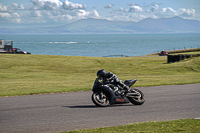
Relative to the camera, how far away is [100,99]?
10.8 metres

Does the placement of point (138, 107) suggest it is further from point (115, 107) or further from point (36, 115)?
point (36, 115)

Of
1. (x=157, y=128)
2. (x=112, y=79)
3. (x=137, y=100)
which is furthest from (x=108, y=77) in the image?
(x=157, y=128)

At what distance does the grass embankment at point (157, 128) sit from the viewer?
685 centimetres

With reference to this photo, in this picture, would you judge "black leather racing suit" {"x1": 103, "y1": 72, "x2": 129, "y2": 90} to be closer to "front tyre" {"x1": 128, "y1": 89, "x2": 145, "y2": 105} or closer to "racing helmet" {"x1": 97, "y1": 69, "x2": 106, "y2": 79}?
"racing helmet" {"x1": 97, "y1": 69, "x2": 106, "y2": 79}

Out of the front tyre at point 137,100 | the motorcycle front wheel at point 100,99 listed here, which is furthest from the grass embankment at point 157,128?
the front tyre at point 137,100

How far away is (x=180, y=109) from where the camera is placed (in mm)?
10180

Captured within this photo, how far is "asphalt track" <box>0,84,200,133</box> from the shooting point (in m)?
7.92

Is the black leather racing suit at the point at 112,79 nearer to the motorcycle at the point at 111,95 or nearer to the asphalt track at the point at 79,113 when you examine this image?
the motorcycle at the point at 111,95

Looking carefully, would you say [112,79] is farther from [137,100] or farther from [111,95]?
[137,100]

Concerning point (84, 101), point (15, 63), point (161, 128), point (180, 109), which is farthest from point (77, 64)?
point (161, 128)

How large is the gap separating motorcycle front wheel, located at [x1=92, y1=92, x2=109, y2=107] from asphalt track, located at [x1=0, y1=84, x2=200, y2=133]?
0.22m

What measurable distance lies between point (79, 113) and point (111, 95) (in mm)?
1737

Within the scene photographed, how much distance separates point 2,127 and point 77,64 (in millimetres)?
29947

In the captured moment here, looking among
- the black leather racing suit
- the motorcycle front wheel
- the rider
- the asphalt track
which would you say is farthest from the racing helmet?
the asphalt track
